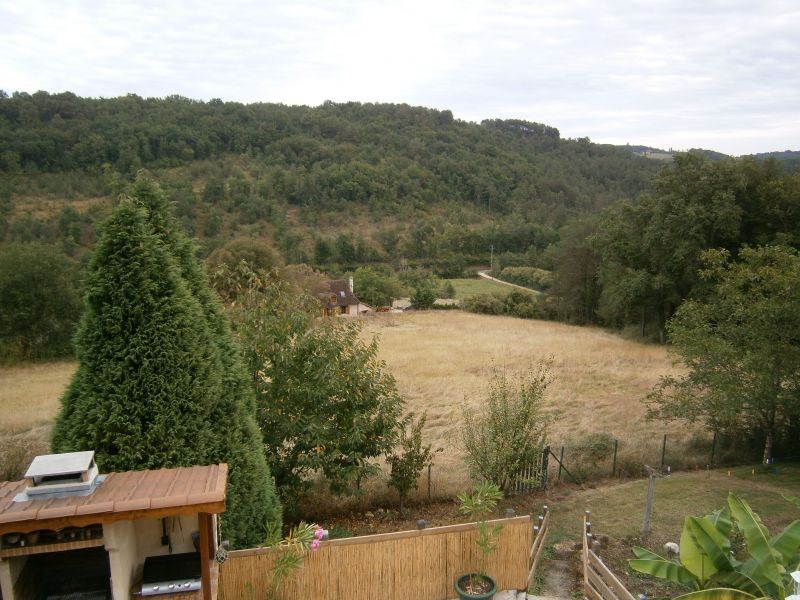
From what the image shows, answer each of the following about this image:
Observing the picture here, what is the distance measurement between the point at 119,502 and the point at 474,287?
63247 millimetres

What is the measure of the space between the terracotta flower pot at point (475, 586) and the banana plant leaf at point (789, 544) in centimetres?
352

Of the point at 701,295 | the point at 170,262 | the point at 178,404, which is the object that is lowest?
the point at 701,295

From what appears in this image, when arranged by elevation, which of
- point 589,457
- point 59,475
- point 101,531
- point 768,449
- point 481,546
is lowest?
point 589,457

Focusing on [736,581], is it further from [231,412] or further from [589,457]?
[589,457]

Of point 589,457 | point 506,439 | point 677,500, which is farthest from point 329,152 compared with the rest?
point 677,500

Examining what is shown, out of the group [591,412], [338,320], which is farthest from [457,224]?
[338,320]

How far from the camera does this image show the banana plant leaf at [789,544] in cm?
632

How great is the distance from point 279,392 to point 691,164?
31341 millimetres

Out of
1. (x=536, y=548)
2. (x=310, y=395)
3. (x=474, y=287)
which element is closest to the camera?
(x=536, y=548)

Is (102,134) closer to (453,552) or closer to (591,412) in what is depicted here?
(591,412)

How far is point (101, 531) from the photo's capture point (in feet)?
17.1

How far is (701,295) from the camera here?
32.4 m

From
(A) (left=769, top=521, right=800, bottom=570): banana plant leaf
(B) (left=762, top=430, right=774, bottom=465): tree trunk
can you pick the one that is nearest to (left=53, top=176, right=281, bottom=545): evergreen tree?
(A) (left=769, top=521, right=800, bottom=570): banana plant leaf

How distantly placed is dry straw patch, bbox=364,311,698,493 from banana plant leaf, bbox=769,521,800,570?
7.11 m
